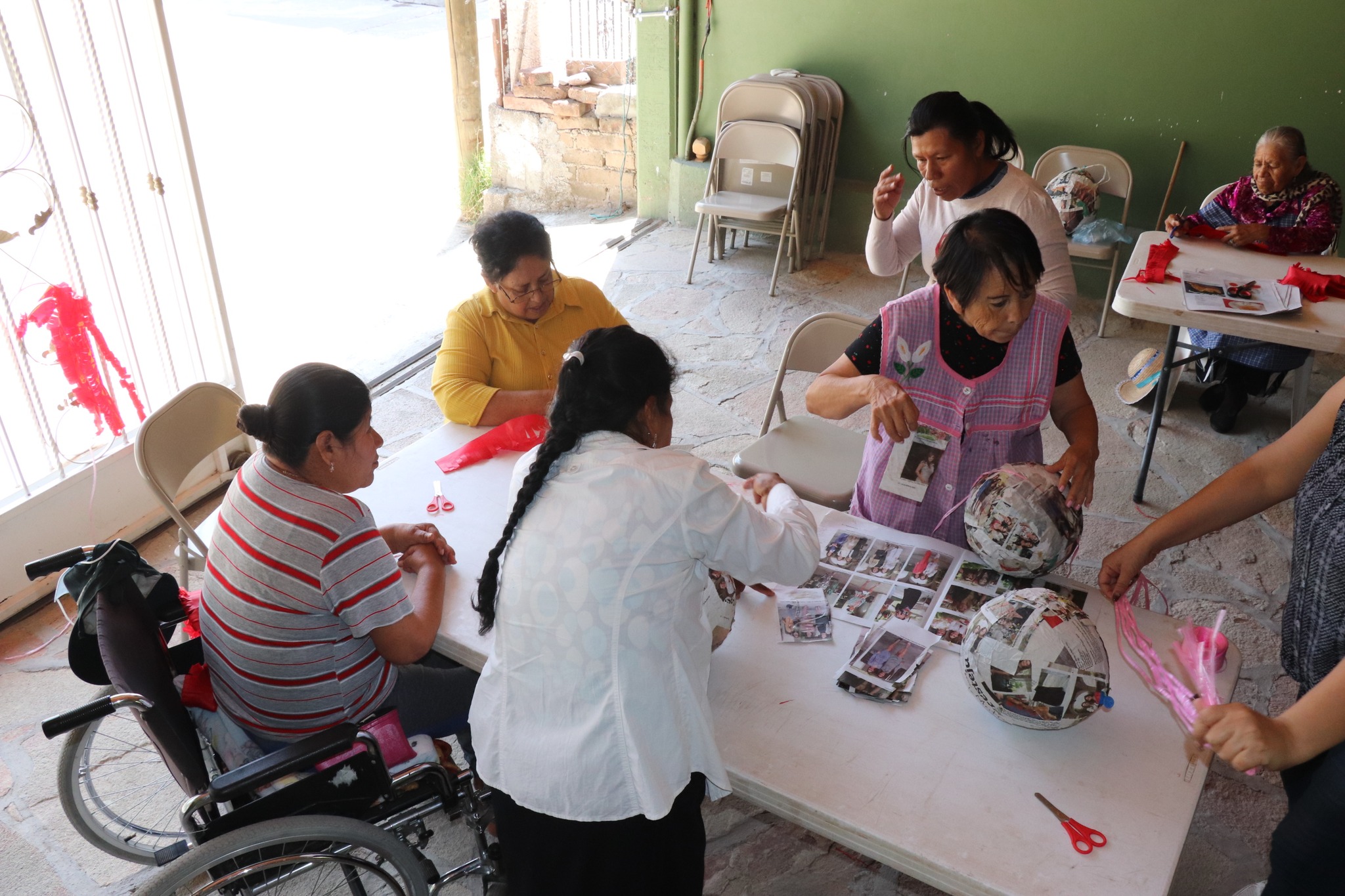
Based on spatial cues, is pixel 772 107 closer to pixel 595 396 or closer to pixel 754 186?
pixel 754 186

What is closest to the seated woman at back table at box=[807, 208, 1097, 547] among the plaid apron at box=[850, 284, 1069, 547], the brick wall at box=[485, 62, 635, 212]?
the plaid apron at box=[850, 284, 1069, 547]

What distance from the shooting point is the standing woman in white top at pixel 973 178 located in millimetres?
2883

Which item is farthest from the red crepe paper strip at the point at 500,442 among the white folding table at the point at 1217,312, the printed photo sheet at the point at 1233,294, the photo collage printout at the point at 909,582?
the printed photo sheet at the point at 1233,294

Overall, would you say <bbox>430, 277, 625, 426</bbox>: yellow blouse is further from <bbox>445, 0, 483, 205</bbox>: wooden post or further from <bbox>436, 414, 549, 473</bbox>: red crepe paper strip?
<bbox>445, 0, 483, 205</bbox>: wooden post

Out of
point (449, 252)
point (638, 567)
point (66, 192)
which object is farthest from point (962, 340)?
point (449, 252)

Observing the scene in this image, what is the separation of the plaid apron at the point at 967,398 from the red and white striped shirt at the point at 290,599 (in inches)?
48.7

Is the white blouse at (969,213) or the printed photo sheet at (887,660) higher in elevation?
the white blouse at (969,213)

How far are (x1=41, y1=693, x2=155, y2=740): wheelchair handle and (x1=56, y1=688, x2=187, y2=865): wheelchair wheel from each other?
1.63 ft

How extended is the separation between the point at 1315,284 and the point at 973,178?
1.53 metres

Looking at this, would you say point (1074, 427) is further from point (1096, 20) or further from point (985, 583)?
point (1096, 20)

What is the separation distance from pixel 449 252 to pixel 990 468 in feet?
17.5

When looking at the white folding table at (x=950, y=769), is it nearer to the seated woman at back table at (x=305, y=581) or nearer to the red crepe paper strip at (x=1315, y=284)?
the seated woman at back table at (x=305, y=581)

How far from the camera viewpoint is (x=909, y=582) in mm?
2068

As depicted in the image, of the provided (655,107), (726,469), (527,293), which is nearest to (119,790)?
(527,293)
